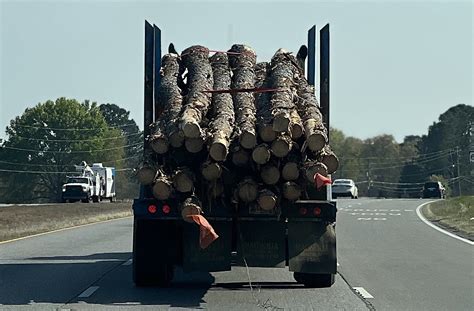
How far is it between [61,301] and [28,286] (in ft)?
6.59

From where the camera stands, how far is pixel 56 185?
11000 cm

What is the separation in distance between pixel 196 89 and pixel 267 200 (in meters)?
2.88

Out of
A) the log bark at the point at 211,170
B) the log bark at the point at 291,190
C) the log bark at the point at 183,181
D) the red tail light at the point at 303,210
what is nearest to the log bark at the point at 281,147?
the log bark at the point at 291,190

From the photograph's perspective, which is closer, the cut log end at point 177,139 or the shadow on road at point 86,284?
the shadow on road at point 86,284

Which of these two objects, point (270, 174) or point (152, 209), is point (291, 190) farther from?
point (152, 209)

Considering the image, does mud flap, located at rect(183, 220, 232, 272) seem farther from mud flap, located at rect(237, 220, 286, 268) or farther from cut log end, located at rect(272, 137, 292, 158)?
cut log end, located at rect(272, 137, 292, 158)

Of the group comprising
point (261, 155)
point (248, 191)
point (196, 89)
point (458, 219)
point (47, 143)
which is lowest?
point (458, 219)

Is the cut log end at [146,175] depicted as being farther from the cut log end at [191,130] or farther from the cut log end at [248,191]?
the cut log end at [248,191]

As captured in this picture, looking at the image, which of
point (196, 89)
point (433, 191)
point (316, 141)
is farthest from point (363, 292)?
point (433, 191)

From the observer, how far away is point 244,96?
15703 millimetres

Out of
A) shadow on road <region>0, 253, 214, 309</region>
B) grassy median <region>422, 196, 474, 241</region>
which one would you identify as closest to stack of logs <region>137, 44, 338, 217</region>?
shadow on road <region>0, 253, 214, 309</region>

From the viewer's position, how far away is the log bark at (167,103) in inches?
548

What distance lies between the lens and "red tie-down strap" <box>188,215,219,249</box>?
13.4 m

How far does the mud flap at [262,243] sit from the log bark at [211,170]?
94cm
